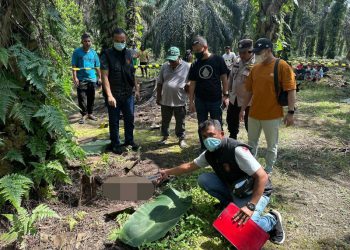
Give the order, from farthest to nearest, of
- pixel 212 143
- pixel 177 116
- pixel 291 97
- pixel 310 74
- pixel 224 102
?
1. pixel 310 74
2. pixel 177 116
3. pixel 224 102
4. pixel 291 97
5. pixel 212 143

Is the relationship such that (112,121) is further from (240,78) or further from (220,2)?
(220,2)

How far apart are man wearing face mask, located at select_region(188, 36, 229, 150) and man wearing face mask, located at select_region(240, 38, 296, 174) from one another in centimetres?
72

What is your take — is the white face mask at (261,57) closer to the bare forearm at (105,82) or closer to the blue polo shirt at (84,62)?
the bare forearm at (105,82)

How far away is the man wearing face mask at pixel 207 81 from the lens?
17.3 ft

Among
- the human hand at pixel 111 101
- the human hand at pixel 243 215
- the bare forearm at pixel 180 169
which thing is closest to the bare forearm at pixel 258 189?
the human hand at pixel 243 215

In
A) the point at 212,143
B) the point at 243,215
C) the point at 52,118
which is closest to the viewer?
the point at 243,215

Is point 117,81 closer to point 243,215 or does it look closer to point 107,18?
point 243,215

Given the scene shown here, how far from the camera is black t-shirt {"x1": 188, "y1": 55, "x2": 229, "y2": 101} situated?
17.4 feet

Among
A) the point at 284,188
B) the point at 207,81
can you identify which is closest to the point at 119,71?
the point at 207,81

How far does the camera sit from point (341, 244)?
359cm

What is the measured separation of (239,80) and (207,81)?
1.57 ft

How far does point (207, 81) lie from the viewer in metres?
5.32

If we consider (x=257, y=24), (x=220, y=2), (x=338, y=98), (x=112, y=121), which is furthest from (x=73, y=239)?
(x=220, y=2)

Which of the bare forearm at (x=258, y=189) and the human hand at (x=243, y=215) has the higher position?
the bare forearm at (x=258, y=189)
